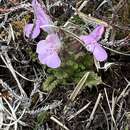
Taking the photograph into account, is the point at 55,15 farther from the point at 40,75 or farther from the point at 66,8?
the point at 40,75

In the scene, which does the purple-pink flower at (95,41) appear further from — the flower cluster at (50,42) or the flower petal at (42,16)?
the flower petal at (42,16)

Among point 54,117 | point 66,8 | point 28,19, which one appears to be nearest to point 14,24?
point 28,19

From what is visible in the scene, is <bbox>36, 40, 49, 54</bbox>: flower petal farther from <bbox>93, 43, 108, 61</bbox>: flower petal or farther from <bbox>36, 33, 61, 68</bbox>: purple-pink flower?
<bbox>93, 43, 108, 61</bbox>: flower petal

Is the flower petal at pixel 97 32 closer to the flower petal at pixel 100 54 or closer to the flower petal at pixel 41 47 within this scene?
the flower petal at pixel 100 54

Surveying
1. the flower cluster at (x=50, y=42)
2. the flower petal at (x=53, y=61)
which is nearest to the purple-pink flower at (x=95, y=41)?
the flower cluster at (x=50, y=42)

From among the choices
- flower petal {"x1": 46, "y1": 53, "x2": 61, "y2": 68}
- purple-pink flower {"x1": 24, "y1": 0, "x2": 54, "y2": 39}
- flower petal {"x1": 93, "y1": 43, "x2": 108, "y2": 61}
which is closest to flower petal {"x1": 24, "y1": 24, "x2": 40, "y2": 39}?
purple-pink flower {"x1": 24, "y1": 0, "x2": 54, "y2": 39}

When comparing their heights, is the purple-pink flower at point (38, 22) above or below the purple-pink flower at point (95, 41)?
above

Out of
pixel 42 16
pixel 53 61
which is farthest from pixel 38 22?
pixel 53 61

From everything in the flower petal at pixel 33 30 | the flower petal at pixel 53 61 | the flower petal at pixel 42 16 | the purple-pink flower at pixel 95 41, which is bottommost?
the flower petal at pixel 53 61
